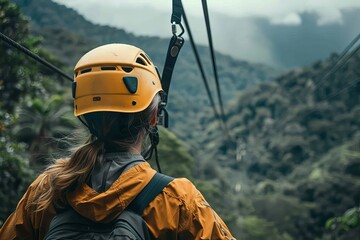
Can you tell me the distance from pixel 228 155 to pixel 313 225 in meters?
31.6

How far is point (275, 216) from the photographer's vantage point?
32.9m

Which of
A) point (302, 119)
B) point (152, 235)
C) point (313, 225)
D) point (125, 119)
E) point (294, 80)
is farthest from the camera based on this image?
point (294, 80)

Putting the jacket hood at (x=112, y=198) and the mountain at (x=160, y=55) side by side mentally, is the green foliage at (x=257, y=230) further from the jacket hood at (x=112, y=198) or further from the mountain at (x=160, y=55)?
the jacket hood at (x=112, y=198)

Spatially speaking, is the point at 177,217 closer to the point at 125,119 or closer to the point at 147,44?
the point at 125,119

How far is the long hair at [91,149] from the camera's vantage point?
65.1 inches

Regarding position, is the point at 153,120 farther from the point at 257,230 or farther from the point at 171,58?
the point at 257,230

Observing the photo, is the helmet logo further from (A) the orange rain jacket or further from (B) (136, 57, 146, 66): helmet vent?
(A) the orange rain jacket

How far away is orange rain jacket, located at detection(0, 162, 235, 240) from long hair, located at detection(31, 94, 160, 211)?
Result: 48 millimetres

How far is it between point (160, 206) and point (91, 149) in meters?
0.33

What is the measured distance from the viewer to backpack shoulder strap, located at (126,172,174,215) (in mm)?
1562

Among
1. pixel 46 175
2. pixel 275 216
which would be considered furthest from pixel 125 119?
pixel 275 216

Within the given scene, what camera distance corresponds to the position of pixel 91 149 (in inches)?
67.0

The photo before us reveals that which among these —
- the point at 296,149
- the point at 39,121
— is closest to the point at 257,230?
the point at 39,121

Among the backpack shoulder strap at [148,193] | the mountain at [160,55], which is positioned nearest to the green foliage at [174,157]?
the mountain at [160,55]
